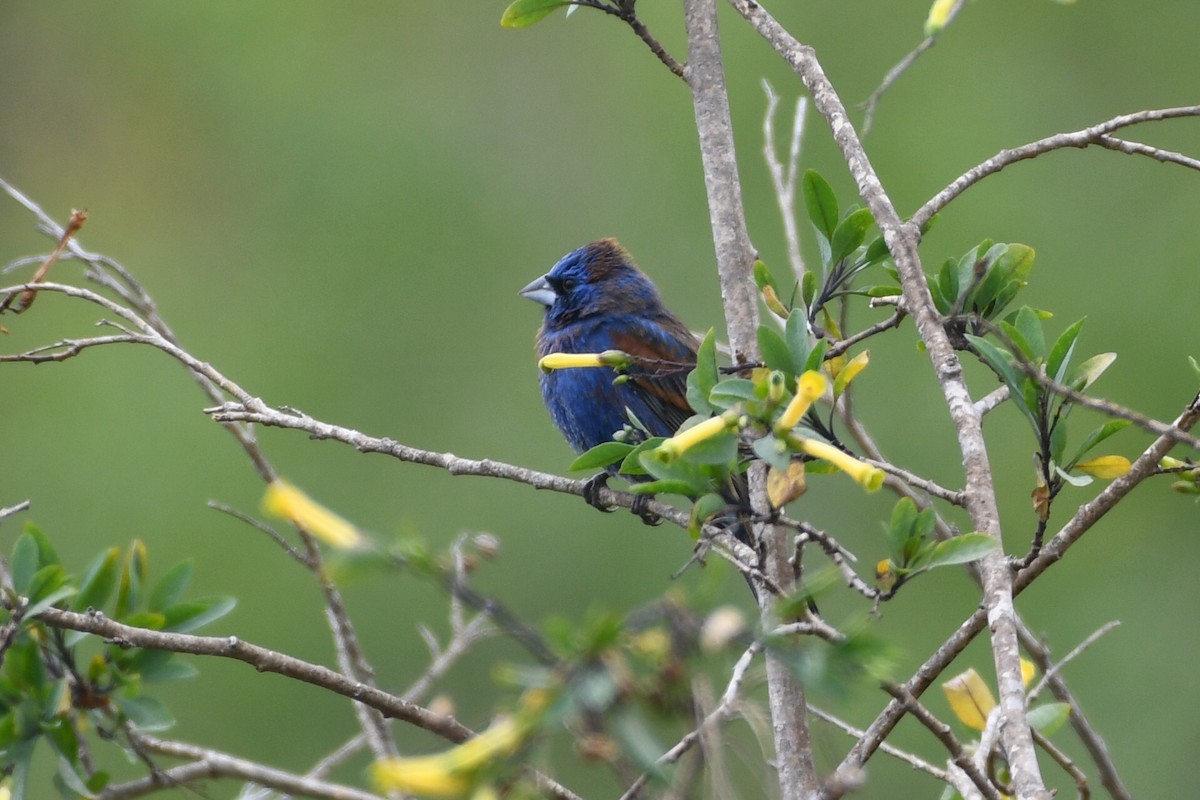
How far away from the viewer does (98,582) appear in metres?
2.60

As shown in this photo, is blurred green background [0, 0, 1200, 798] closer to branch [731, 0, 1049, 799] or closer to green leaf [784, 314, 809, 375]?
branch [731, 0, 1049, 799]

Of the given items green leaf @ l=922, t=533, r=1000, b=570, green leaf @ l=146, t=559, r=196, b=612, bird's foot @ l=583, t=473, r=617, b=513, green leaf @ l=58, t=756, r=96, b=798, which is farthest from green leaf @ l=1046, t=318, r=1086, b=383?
green leaf @ l=58, t=756, r=96, b=798

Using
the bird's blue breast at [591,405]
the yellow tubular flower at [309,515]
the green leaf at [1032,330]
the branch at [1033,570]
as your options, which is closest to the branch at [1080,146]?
the green leaf at [1032,330]

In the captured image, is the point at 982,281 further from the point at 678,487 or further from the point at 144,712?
the point at 144,712

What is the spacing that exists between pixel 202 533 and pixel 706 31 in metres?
6.43

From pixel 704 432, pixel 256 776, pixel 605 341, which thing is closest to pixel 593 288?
pixel 605 341

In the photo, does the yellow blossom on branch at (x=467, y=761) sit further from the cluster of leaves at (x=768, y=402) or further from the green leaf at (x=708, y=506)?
the green leaf at (x=708, y=506)

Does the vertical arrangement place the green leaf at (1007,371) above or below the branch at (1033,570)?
above

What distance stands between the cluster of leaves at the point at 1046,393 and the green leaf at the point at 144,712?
156 cm

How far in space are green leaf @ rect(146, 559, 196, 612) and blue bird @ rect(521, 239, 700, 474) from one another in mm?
1746

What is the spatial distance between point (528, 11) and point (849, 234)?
891mm

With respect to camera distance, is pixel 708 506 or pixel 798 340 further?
pixel 798 340

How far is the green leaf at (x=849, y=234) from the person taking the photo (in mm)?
2424

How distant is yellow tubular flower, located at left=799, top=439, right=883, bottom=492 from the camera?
156 cm
